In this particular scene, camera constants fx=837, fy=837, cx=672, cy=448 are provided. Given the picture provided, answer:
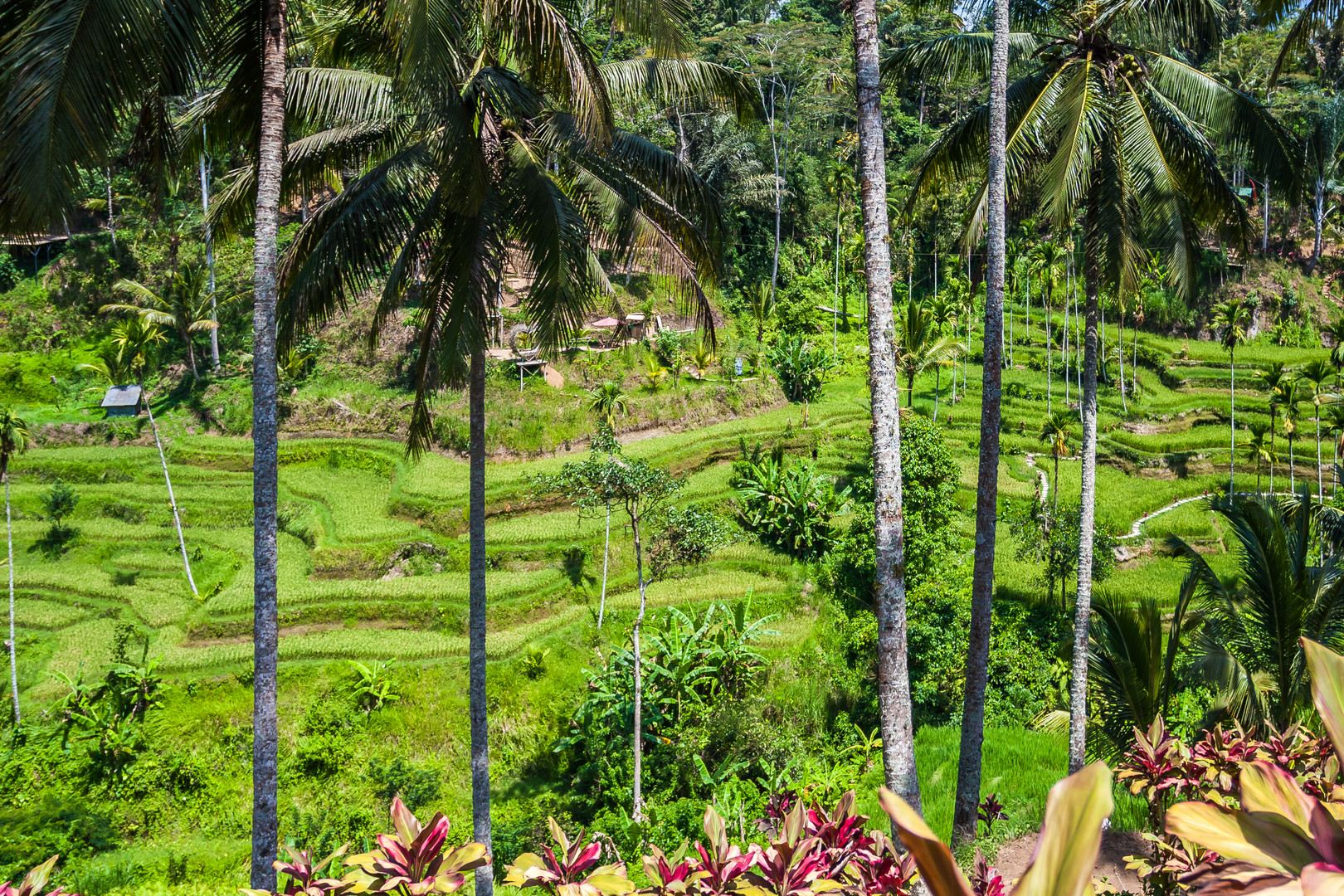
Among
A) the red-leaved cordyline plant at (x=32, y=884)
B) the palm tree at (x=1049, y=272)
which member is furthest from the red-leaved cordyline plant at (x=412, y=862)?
the palm tree at (x=1049, y=272)

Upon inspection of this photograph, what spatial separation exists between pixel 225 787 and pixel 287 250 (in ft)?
29.7

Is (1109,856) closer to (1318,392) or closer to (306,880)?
(306,880)

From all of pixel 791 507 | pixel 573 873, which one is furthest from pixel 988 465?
pixel 791 507

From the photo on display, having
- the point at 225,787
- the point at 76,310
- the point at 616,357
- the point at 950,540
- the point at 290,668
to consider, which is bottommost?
the point at 225,787

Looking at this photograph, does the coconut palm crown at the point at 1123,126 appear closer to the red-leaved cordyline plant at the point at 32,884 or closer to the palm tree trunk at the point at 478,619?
the palm tree trunk at the point at 478,619

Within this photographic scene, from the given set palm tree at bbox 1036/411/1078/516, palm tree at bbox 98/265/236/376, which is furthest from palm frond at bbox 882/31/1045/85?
palm tree at bbox 98/265/236/376

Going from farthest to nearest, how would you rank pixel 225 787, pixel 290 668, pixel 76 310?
pixel 76 310
pixel 290 668
pixel 225 787

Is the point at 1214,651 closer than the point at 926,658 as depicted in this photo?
Yes

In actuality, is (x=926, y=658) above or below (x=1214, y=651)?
below

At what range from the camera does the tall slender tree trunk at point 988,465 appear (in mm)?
6816

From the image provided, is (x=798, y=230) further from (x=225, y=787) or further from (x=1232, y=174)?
(x=225, y=787)

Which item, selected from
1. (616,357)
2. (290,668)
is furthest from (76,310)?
(290,668)

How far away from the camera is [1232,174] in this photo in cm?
3981

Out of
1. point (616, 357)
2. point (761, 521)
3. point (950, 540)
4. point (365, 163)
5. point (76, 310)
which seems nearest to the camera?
point (365, 163)
